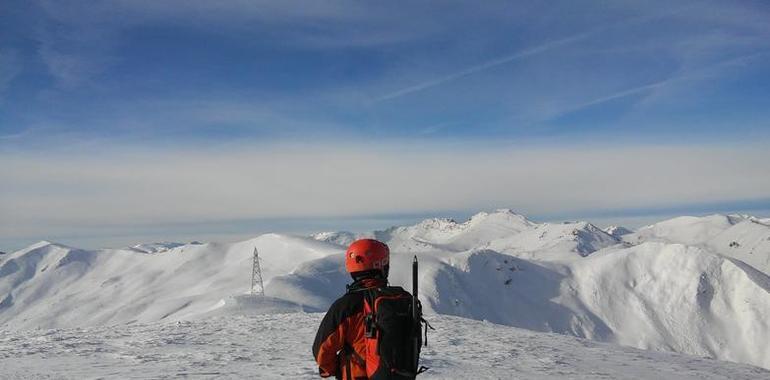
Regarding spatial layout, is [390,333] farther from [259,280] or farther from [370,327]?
[259,280]

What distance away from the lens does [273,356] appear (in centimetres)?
1792

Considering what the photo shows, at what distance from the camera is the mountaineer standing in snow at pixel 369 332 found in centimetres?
634

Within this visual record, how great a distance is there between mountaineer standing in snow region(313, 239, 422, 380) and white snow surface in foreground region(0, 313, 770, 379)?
8871mm

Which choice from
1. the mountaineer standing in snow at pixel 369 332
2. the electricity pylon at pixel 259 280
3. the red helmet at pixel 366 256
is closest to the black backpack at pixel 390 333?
the mountaineer standing in snow at pixel 369 332

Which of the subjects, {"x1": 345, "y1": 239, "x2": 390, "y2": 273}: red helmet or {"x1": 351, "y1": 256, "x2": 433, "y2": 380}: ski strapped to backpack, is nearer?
{"x1": 351, "y1": 256, "x2": 433, "y2": 380}: ski strapped to backpack

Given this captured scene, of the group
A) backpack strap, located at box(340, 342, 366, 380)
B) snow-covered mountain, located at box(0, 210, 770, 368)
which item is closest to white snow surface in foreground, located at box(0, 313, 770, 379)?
backpack strap, located at box(340, 342, 366, 380)

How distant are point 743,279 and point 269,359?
165 meters

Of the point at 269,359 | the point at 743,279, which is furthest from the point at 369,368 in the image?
the point at 743,279

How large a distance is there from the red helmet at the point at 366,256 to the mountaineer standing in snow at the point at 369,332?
1cm

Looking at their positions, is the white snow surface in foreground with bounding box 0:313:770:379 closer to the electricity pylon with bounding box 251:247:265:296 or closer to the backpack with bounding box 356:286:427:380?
the backpack with bounding box 356:286:427:380

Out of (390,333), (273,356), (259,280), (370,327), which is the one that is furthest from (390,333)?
(259,280)

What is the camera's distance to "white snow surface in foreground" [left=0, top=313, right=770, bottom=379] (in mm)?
15594

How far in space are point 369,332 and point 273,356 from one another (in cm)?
1245

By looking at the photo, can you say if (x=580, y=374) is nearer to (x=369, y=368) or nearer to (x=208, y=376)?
(x=208, y=376)
